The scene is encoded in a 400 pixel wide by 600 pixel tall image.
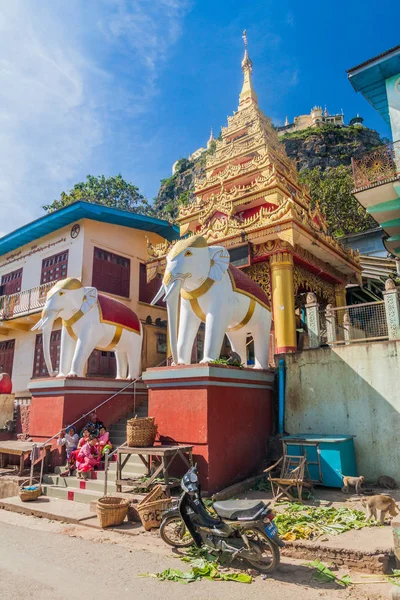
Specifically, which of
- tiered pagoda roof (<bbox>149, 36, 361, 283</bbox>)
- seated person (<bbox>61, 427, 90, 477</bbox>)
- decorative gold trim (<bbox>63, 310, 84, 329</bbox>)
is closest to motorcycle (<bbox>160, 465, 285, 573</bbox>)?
seated person (<bbox>61, 427, 90, 477</bbox>)

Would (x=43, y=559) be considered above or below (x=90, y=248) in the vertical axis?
below

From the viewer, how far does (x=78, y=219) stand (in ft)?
50.5

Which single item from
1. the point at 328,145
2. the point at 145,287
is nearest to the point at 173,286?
the point at 145,287

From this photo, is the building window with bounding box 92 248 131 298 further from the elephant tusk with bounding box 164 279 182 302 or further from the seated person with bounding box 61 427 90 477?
the elephant tusk with bounding box 164 279 182 302

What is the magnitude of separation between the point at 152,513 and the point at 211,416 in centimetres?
179

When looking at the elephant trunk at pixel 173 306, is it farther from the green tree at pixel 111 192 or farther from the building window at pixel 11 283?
the green tree at pixel 111 192

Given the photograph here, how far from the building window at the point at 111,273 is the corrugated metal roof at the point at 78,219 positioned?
50.5 inches

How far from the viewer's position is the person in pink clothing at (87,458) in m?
8.29

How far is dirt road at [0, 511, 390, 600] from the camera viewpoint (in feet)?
13.1

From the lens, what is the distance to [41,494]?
8164mm

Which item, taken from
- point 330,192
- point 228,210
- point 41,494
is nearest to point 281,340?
point 228,210

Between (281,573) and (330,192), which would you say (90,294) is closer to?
(281,573)

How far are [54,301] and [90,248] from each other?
5.09 metres

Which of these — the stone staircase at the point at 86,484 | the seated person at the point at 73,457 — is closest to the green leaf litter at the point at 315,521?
the stone staircase at the point at 86,484
